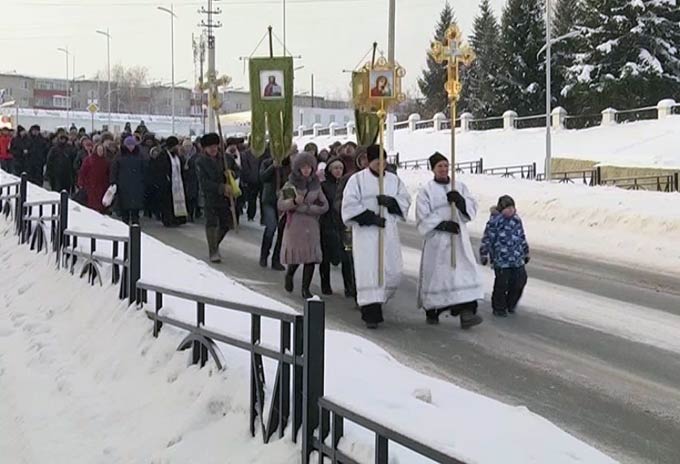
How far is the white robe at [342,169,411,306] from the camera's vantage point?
8.95 metres

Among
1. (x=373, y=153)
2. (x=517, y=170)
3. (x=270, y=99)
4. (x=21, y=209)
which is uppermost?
(x=270, y=99)

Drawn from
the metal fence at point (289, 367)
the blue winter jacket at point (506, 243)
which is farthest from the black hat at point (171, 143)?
the metal fence at point (289, 367)

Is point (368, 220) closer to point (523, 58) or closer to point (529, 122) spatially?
point (529, 122)

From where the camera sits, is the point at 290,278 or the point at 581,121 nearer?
Result: the point at 290,278

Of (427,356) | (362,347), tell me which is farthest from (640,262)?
(362,347)

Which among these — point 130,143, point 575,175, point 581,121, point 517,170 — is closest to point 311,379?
point 130,143

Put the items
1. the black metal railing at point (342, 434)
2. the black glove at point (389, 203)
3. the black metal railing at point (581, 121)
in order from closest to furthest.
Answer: the black metal railing at point (342, 434) → the black glove at point (389, 203) → the black metal railing at point (581, 121)

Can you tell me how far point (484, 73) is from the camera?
61344mm

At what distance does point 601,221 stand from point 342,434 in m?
13.7

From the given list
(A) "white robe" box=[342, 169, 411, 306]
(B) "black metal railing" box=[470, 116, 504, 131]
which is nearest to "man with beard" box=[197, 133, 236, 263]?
(A) "white robe" box=[342, 169, 411, 306]

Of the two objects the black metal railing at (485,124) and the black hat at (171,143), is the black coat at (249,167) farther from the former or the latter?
the black metal railing at (485,124)

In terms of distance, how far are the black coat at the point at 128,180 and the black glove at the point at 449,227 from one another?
8.09 m

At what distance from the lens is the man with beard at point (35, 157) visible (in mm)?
23922

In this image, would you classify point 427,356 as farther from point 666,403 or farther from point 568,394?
point 666,403
